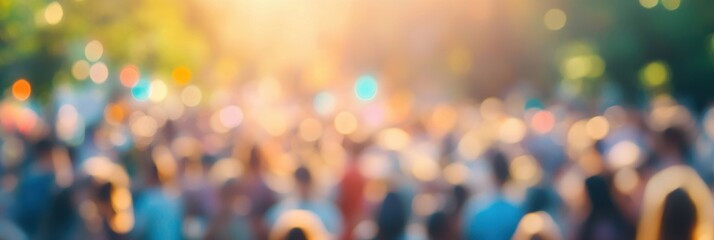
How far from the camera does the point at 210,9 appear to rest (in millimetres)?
14477

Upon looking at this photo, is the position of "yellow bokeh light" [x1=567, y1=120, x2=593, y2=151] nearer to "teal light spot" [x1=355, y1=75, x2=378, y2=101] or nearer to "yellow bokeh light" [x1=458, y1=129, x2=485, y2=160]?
"yellow bokeh light" [x1=458, y1=129, x2=485, y2=160]

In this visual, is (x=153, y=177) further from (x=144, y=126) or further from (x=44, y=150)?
(x=144, y=126)

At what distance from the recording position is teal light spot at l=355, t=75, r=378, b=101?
13.3m

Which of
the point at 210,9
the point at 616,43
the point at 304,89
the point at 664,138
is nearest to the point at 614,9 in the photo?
the point at 616,43

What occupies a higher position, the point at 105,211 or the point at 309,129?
the point at 105,211

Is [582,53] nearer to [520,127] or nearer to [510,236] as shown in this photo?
[520,127]

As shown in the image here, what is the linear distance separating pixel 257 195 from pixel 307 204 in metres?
0.22

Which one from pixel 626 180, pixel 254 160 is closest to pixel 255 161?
pixel 254 160

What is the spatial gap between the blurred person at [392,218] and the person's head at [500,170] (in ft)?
Result: 1.61

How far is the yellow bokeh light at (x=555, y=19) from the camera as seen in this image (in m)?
12.8

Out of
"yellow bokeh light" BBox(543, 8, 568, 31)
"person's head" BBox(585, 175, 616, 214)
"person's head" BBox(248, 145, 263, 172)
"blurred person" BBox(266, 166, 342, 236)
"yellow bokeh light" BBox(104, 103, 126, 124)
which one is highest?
"yellow bokeh light" BBox(543, 8, 568, 31)

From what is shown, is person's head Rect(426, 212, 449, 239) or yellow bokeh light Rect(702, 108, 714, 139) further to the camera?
yellow bokeh light Rect(702, 108, 714, 139)

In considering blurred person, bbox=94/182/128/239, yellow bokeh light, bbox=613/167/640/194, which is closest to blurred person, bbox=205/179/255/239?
blurred person, bbox=94/182/128/239

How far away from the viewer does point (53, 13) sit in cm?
1098
